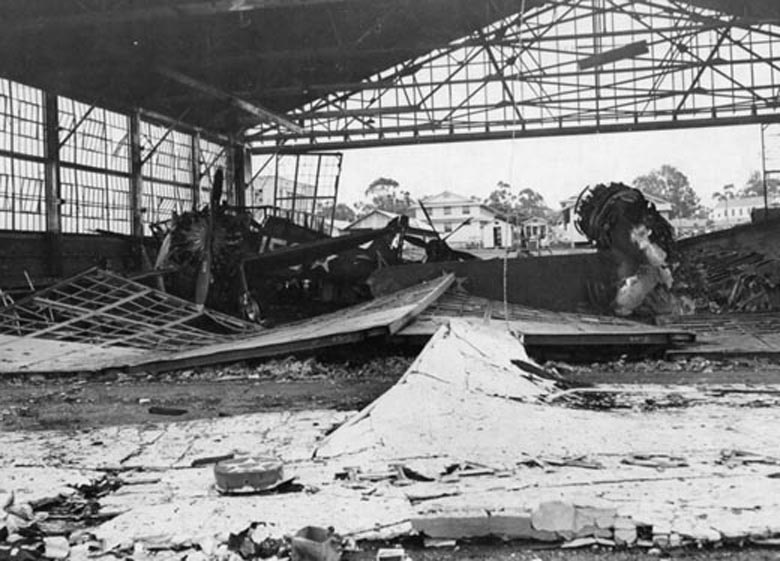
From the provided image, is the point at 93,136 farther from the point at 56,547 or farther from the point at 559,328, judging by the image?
the point at 56,547

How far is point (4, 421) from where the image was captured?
19.3 ft

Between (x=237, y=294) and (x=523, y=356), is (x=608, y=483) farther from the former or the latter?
(x=237, y=294)

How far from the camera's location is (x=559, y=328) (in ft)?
28.0

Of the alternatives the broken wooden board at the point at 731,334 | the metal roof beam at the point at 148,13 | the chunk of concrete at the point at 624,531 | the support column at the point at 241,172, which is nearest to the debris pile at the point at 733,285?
the broken wooden board at the point at 731,334

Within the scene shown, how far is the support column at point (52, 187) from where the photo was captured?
15664 mm

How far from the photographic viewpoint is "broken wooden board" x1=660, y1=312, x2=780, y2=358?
26.1 feet

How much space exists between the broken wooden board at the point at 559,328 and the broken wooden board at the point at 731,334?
0.80 ft

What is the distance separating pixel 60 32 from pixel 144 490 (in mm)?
12343

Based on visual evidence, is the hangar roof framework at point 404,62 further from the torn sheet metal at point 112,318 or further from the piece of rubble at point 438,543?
the piece of rubble at point 438,543

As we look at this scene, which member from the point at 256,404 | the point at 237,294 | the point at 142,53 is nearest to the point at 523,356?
the point at 256,404

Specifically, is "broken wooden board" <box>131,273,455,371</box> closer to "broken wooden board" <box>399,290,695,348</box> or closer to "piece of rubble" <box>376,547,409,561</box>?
"broken wooden board" <box>399,290,695,348</box>

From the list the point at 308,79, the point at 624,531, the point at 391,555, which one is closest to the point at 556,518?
the point at 624,531

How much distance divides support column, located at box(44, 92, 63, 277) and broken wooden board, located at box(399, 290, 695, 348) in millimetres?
9449

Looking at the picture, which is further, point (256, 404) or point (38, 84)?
point (38, 84)
